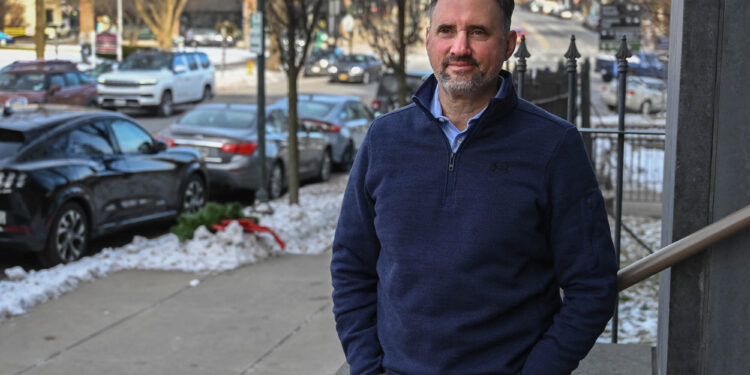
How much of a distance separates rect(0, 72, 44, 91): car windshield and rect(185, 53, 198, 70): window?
11.9 metres

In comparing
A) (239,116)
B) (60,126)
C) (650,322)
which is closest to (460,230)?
(650,322)

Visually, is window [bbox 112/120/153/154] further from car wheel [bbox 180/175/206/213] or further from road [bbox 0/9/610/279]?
road [bbox 0/9/610/279]

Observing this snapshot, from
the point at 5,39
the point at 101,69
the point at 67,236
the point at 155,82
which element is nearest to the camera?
the point at 67,236

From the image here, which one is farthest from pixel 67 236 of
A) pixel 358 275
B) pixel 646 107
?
pixel 646 107

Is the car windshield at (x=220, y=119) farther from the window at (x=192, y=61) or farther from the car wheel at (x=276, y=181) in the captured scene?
the window at (x=192, y=61)

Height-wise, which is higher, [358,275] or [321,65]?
[321,65]

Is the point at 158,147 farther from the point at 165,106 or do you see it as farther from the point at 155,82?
the point at 165,106

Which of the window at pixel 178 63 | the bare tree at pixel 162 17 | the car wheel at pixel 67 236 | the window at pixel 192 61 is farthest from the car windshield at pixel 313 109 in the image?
the bare tree at pixel 162 17

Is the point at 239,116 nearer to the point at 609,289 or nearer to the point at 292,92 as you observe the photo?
the point at 292,92

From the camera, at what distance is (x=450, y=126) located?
2574 mm

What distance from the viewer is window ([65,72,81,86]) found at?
21.6 m

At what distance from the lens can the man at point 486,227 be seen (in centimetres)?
244

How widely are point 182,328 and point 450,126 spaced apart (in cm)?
474

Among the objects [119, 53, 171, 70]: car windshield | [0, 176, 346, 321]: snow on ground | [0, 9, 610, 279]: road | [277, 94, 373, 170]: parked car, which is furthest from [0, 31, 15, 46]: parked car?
[119, 53, 171, 70]: car windshield
